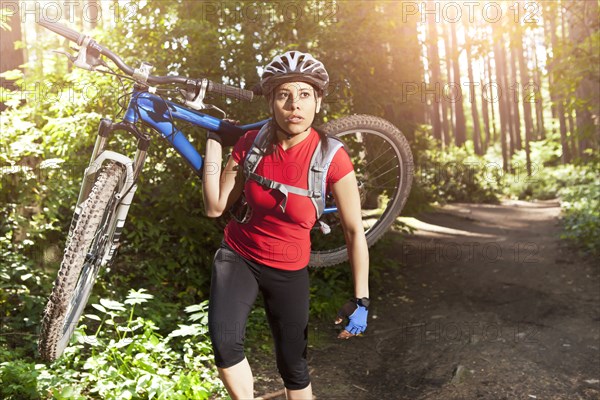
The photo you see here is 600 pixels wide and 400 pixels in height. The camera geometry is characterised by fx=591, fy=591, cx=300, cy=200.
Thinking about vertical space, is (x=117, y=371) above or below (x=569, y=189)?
below

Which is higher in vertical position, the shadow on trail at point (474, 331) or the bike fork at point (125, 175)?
the bike fork at point (125, 175)

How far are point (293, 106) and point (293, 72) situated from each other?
16 cm

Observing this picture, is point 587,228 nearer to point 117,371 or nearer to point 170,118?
point 117,371

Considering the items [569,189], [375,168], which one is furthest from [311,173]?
[569,189]

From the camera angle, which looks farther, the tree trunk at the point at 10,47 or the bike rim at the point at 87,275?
the tree trunk at the point at 10,47

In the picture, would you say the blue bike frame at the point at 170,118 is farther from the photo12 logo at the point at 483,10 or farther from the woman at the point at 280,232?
the photo12 logo at the point at 483,10

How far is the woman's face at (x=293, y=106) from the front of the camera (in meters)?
2.84

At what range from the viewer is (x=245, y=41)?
20.0ft

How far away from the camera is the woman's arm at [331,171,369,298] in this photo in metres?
2.97

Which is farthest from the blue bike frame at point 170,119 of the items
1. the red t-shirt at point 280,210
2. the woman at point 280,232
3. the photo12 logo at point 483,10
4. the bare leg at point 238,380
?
the photo12 logo at point 483,10

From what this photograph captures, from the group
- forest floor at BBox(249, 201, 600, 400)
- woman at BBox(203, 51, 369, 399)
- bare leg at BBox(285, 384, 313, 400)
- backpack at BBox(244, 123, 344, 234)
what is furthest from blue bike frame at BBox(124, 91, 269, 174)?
forest floor at BBox(249, 201, 600, 400)

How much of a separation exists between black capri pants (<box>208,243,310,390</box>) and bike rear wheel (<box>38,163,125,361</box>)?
0.67m

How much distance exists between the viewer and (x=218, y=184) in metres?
3.03

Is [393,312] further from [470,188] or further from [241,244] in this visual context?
[470,188]
